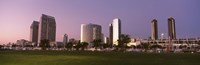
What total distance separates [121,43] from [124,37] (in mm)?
4459

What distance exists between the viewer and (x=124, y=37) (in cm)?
18025

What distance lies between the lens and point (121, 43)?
180 meters
